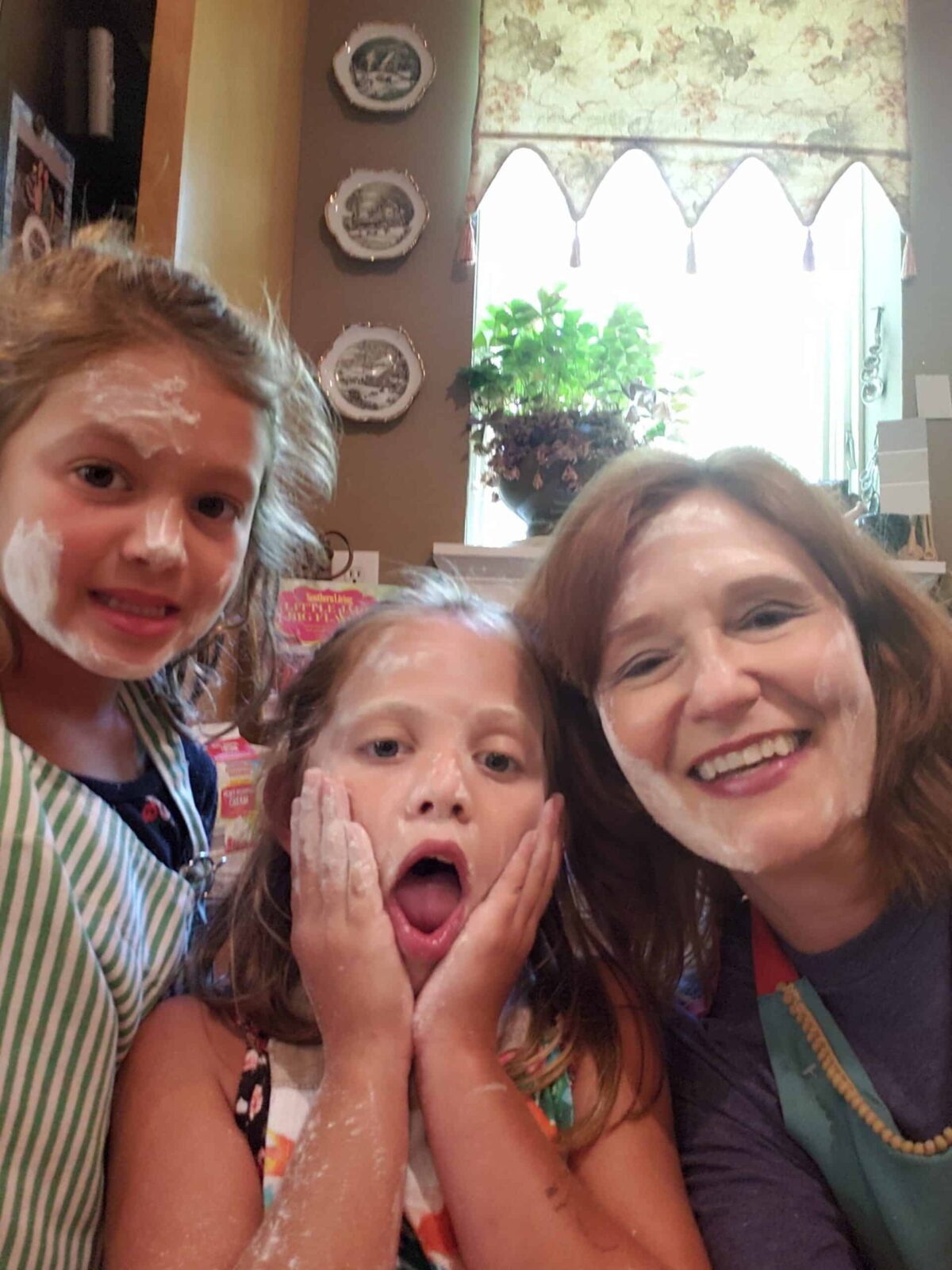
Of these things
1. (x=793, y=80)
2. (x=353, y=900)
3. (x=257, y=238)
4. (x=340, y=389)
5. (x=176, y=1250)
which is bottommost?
(x=176, y=1250)

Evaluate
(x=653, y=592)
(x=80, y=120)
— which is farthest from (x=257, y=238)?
(x=653, y=592)

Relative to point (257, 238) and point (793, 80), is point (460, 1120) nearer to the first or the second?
point (257, 238)

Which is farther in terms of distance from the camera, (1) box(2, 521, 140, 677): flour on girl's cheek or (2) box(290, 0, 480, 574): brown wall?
(2) box(290, 0, 480, 574): brown wall

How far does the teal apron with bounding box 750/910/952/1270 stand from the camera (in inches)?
26.8

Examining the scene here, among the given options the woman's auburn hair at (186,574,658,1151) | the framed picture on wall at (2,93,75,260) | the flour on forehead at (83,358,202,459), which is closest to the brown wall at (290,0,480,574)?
the framed picture on wall at (2,93,75,260)

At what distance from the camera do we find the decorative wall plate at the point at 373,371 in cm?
204

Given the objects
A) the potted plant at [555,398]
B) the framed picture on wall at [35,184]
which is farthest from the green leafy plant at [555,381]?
the framed picture on wall at [35,184]

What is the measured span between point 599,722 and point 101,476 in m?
0.47

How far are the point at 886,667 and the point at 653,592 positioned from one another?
0.71 feet

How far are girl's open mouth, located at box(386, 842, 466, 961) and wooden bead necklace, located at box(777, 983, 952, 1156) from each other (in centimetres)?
29

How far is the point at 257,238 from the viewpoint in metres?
1.75

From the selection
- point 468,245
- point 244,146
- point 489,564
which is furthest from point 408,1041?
point 468,245

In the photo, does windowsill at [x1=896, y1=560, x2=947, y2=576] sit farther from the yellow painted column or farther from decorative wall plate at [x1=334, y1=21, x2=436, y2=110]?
decorative wall plate at [x1=334, y1=21, x2=436, y2=110]

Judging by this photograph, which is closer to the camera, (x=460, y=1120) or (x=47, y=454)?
(x=460, y=1120)
